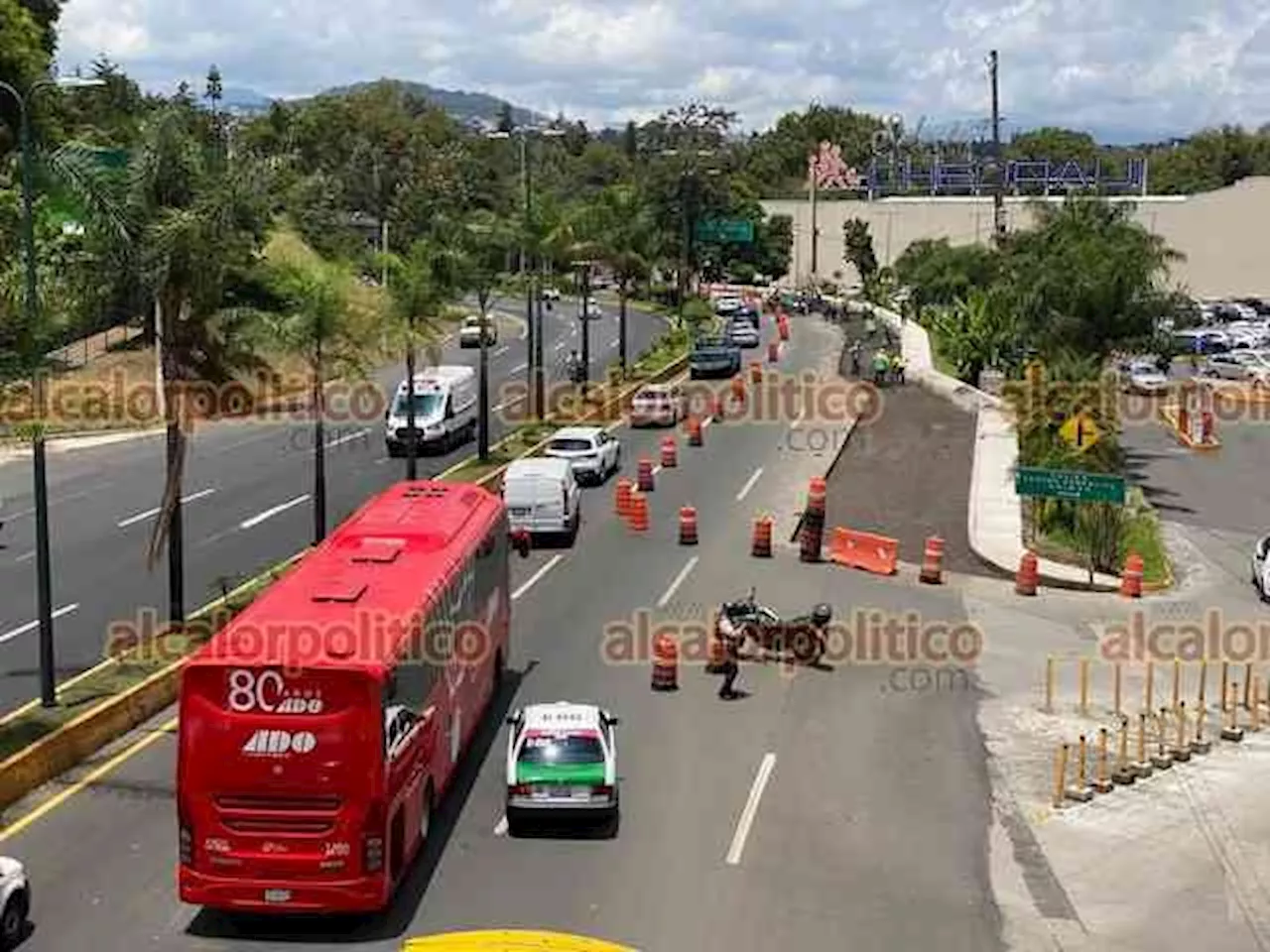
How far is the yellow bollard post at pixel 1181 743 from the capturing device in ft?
80.9

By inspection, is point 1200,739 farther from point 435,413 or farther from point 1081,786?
point 435,413

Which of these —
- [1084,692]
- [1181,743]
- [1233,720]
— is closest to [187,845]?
[1181,743]

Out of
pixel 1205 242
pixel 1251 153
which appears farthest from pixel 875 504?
pixel 1251 153

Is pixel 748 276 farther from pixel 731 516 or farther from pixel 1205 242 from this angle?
pixel 731 516

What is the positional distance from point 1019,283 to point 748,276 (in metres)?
83.0

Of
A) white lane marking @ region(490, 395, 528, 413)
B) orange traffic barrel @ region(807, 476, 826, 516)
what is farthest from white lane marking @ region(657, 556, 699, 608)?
white lane marking @ region(490, 395, 528, 413)

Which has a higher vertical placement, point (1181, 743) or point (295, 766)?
point (295, 766)

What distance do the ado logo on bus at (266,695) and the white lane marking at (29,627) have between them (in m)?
14.4

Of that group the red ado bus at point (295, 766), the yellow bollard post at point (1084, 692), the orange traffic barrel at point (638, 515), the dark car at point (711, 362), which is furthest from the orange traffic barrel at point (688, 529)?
the dark car at point (711, 362)

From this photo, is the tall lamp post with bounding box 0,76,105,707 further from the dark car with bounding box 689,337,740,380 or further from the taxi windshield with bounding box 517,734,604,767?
the dark car with bounding box 689,337,740,380

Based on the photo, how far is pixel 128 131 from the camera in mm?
28531

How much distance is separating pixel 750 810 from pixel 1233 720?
9.86 m

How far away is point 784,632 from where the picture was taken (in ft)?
96.6

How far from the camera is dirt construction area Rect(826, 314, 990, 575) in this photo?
4094 centimetres
